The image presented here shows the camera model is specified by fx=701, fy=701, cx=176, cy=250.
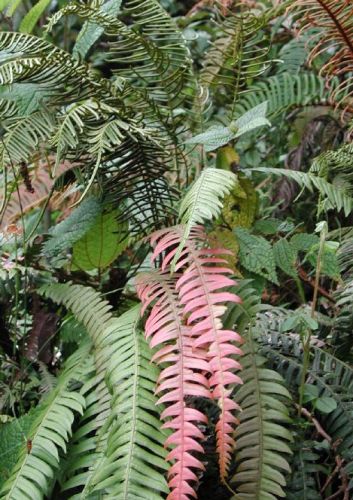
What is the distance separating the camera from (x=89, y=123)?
1.47 meters

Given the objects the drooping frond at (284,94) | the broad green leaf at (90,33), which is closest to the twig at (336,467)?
the broad green leaf at (90,33)

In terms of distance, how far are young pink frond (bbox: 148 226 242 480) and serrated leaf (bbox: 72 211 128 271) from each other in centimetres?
38

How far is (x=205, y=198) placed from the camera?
1.18m

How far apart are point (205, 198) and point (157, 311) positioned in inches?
8.5

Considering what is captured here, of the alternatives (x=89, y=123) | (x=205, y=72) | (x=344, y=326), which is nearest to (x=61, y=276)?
(x=89, y=123)

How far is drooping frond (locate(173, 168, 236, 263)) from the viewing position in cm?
114

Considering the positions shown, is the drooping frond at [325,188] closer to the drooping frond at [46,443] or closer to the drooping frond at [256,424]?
the drooping frond at [256,424]

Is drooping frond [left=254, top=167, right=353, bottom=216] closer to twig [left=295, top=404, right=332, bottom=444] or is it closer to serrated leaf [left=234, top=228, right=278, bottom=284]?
serrated leaf [left=234, top=228, right=278, bottom=284]

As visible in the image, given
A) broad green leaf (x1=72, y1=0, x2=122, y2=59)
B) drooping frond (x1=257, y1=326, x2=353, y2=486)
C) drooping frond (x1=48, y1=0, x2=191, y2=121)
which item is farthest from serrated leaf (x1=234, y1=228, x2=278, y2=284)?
broad green leaf (x1=72, y1=0, x2=122, y2=59)

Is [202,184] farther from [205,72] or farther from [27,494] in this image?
[205,72]

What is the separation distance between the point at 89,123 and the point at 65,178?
0.30 metres

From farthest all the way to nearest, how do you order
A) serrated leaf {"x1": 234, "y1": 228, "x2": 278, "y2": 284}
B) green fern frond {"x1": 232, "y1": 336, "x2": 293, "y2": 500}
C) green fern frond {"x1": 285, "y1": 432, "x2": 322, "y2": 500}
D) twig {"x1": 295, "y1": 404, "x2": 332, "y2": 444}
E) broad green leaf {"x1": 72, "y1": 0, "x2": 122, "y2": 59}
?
broad green leaf {"x1": 72, "y1": 0, "x2": 122, "y2": 59}
serrated leaf {"x1": 234, "y1": 228, "x2": 278, "y2": 284}
twig {"x1": 295, "y1": 404, "x2": 332, "y2": 444}
green fern frond {"x1": 285, "y1": 432, "x2": 322, "y2": 500}
green fern frond {"x1": 232, "y1": 336, "x2": 293, "y2": 500}

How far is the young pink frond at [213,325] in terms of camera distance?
1018mm

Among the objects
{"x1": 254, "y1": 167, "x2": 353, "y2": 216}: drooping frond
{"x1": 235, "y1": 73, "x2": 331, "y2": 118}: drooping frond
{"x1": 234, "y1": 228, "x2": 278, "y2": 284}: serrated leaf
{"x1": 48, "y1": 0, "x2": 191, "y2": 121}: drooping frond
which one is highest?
{"x1": 235, "y1": 73, "x2": 331, "y2": 118}: drooping frond
